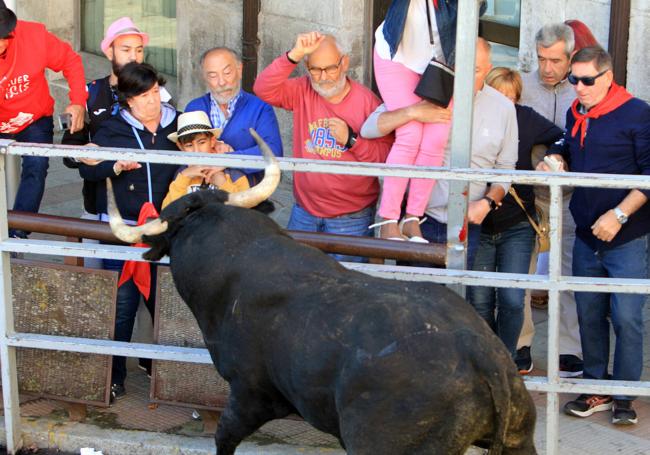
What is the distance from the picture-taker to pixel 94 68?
44.6 ft

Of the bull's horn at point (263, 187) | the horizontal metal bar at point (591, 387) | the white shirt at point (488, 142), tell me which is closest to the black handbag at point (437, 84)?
the white shirt at point (488, 142)

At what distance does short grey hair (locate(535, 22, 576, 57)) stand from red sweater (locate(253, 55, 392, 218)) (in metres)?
1.03

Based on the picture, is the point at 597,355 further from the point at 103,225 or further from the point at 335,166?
the point at 103,225

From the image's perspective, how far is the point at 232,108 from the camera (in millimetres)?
6992

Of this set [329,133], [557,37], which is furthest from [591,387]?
[557,37]

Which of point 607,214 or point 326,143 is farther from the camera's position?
point 326,143

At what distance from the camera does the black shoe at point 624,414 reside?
6355mm

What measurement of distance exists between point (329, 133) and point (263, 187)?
141 centimetres

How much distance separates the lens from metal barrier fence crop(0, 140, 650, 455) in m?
5.59

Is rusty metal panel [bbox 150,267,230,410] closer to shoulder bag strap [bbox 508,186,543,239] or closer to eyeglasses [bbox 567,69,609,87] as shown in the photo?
shoulder bag strap [bbox 508,186,543,239]

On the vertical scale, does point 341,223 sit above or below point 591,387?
above

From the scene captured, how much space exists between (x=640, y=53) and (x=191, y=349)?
4.08 m

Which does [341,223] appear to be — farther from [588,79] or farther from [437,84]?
[588,79]

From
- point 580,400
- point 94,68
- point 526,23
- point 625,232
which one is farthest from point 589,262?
point 94,68
